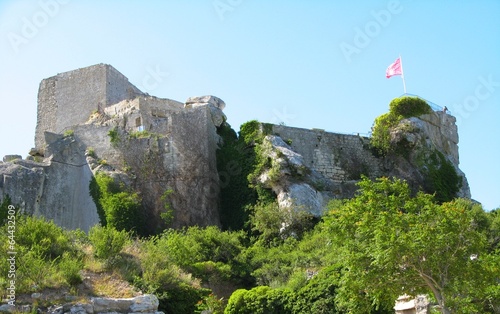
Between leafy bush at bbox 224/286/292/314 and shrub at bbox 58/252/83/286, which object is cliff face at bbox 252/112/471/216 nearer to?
leafy bush at bbox 224/286/292/314

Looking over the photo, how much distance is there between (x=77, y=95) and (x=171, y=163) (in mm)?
8895

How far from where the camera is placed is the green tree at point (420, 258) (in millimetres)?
13992

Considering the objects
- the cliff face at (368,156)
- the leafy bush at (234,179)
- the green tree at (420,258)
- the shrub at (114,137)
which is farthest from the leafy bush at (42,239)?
the cliff face at (368,156)

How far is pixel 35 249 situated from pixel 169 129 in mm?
10811

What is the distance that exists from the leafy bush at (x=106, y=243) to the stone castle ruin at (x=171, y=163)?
6.57 metres

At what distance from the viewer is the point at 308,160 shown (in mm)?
30281

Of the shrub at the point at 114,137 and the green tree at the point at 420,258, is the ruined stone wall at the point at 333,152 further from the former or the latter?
the green tree at the point at 420,258

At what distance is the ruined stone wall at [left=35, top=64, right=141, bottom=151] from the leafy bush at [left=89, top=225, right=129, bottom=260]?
1443 centimetres

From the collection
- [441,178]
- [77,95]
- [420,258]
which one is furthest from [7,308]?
[441,178]

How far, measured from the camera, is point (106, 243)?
18.4m

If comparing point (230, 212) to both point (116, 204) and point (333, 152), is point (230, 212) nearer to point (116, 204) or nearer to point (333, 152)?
point (116, 204)

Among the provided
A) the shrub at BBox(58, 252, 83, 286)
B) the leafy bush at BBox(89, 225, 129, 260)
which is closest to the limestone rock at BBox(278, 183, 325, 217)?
the leafy bush at BBox(89, 225, 129, 260)

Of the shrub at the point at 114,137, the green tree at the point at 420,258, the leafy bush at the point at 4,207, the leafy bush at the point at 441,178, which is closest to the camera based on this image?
the green tree at the point at 420,258

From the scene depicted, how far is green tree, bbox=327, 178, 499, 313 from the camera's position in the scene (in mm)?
13992
